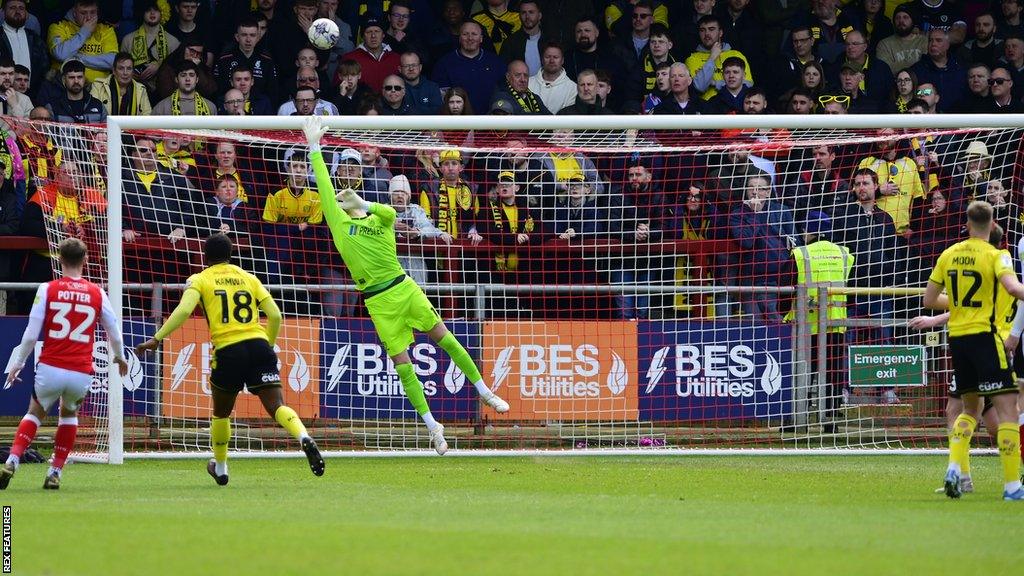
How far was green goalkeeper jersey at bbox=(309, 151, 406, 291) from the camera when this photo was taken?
12.1 meters

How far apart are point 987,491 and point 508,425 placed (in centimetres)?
547

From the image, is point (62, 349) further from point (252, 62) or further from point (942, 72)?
point (942, 72)

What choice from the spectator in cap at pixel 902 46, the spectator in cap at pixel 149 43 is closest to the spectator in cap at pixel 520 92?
the spectator in cap at pixel 149 43

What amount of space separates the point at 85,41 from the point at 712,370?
28.5 ft

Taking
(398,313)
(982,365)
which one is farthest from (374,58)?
(982,365)

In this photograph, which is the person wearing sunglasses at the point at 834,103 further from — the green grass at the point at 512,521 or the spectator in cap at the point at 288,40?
the spectator in cap at the point at 288,40

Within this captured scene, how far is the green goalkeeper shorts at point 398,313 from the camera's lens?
40.4 feet

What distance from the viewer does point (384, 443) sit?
14.6 m

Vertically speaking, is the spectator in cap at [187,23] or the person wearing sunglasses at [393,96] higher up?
the spectator in cap at [187,23]

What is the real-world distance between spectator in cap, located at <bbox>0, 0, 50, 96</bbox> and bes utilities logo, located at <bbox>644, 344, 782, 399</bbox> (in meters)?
8.15

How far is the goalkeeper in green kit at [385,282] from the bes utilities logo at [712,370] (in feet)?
8.77

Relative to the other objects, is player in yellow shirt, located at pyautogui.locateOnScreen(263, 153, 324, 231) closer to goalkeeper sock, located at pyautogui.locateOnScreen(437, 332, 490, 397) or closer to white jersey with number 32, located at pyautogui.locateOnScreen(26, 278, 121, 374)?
goalkeeper sock, located at pyautogui.locateOnScreen(437, 332, 490, 397)

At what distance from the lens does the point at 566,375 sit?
14.4 m

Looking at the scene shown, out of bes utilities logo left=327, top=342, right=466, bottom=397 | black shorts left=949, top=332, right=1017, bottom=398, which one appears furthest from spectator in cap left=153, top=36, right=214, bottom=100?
black shorts left=949, top=332, right=1017, bottom=398
